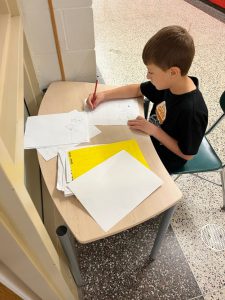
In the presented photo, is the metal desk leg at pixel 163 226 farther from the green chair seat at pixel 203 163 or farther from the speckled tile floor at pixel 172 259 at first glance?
the green chair seat at pixel 203 163

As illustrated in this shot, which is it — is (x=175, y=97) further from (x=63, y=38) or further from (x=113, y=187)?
(x=63, y=38)

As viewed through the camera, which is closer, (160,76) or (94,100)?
(160,76)

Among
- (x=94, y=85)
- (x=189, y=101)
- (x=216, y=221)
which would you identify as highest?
(x=189, y=101)

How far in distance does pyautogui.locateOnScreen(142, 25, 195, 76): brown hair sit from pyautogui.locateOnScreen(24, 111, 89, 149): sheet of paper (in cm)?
41

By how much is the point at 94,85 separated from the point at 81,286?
1062 millimetres

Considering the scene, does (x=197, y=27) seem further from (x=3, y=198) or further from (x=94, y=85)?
(x=3, y=198)

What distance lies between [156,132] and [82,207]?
47 cm

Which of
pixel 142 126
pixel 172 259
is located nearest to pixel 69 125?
pixel 142 126

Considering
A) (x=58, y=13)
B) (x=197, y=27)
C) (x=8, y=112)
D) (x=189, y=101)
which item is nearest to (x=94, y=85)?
(x=58, y=13)

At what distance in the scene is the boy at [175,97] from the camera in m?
0.96

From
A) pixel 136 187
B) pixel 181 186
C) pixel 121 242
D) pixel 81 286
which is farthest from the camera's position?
pixel 181 186

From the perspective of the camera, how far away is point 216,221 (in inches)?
59.6

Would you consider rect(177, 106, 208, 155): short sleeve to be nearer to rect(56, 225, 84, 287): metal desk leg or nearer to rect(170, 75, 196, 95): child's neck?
rect(170, 75, 196, 95): child's neck

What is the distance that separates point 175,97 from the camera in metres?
1.08
